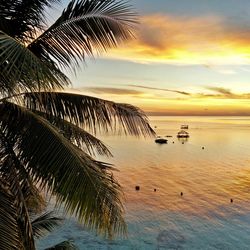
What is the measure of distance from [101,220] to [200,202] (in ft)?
125

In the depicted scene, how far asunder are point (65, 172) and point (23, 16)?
10.6ft

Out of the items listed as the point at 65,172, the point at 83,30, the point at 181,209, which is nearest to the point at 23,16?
the point at 83,30

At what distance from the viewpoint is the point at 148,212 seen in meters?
35.9

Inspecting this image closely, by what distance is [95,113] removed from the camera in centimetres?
654

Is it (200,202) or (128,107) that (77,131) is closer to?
(128,107)

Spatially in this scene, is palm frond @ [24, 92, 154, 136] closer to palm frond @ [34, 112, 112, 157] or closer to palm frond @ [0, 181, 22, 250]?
palm frond @ [34, 112, 112, 157]

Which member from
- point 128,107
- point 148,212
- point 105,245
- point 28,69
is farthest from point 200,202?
point 28,69

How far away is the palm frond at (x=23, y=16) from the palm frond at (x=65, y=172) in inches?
68.0

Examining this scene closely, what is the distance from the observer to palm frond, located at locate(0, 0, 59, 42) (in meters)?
6.02

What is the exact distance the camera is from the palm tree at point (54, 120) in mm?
4590

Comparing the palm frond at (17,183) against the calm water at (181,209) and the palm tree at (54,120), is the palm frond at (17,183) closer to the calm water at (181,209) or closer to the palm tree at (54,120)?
the palm tree at (54,120)

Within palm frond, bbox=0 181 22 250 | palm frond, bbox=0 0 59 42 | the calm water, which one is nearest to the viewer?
palm frond, bbox=0 181 22 250

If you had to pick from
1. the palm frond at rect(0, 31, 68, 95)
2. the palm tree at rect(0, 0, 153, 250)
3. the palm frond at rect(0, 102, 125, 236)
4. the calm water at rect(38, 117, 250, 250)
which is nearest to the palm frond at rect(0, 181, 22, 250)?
the palm tree at rect(0, 0, 153, 250)

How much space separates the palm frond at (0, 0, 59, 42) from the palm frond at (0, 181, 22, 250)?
2878mm
